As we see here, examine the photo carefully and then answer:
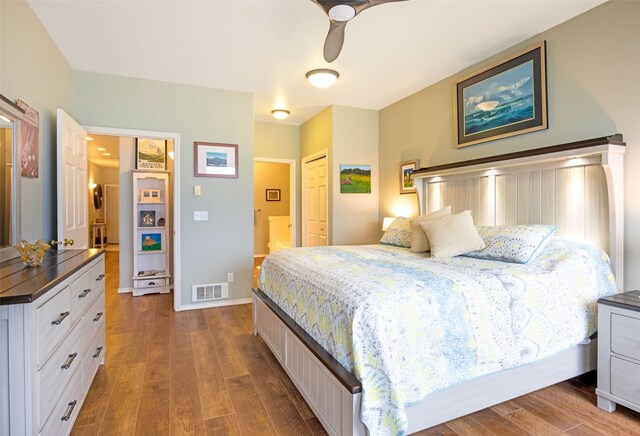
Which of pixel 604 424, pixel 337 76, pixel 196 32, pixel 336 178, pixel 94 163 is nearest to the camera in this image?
pixel 604 424

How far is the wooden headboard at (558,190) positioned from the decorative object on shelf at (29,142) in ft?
11.2

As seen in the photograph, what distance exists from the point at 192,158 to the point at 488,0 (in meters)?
3.19

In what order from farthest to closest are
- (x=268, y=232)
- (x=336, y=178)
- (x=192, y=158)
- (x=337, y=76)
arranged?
1. (x=268, y=232)
2. (x=336, y=178)
3. (x=192, y=158)
4. (x=337, y=76)

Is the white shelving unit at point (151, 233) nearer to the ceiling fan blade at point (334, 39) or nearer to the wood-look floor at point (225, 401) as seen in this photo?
the wood-look floor at point (225, 401)

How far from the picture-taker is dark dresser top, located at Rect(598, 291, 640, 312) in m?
1.82

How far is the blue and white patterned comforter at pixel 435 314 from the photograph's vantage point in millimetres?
1445

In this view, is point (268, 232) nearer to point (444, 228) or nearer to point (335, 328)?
point (444, 228)

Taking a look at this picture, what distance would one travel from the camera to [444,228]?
269 centimetres

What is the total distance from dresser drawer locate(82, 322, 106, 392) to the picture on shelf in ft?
8.20

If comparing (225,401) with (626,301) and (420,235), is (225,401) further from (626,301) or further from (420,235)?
(626,301)

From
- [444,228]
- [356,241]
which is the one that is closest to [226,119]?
[356,241]

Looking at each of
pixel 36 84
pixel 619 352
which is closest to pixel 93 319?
pixel 36 84

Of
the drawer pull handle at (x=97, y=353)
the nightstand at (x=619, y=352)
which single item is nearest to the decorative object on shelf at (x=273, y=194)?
the drawer pull handle at (x=97, y=353)

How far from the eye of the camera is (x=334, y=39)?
229cm
